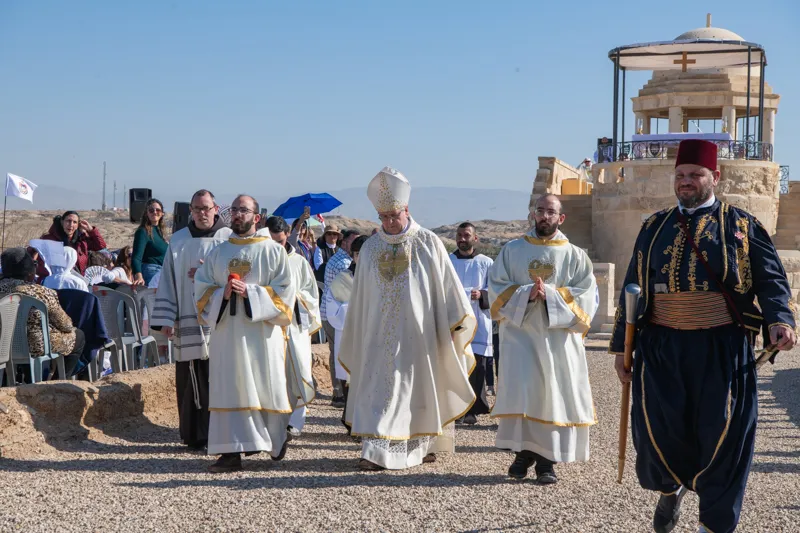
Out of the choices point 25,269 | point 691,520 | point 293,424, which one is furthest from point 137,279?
point 691,520

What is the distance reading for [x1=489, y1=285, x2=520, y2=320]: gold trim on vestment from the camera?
7.54 metres

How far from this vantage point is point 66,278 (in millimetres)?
10086

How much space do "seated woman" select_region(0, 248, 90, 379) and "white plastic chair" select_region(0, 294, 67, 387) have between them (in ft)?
0.14

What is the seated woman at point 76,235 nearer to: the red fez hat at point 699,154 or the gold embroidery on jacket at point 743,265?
the red fez hat at point 699,154

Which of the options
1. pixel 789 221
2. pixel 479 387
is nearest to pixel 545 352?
pixel 479 387

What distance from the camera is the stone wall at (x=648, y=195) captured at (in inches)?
944

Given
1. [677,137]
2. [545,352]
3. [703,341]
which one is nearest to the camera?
[703,341]

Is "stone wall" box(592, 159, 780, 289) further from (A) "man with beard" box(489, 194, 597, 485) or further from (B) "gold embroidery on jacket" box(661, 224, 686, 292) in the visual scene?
(B) "gold embroidery on jacket" box(661, 224, 686, 292)

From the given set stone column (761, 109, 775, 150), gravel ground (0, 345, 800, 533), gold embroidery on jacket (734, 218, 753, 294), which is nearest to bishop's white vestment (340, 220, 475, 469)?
gravel ground (0, 345, 800, 533)

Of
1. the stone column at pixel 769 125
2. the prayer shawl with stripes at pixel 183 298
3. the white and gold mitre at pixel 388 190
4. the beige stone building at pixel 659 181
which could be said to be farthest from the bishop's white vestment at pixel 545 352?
the stone column at pixel 769 125

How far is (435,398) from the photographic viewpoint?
7.43 meters

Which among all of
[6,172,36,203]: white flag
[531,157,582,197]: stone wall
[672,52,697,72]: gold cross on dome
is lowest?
[6,172,36,203]: white flag

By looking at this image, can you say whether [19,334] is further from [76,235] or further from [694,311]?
[694,311]

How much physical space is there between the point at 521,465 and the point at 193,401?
253cm
